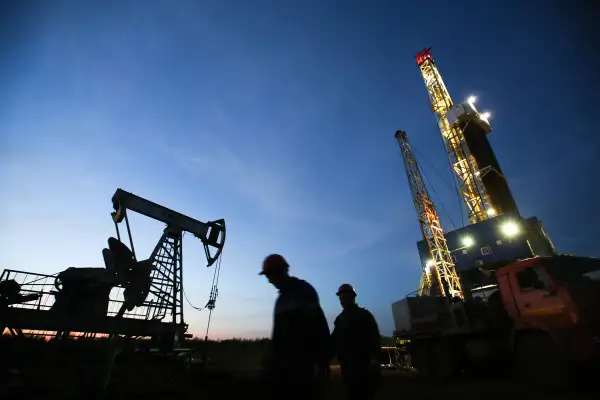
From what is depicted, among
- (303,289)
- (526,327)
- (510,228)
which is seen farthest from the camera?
(510,228)

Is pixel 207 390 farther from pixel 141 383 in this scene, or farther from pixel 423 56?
pixel 423 56

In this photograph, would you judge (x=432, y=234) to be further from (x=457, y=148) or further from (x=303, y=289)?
(x=303, y=289)

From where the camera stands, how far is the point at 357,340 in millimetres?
3537

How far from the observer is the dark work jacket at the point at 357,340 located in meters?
3.37

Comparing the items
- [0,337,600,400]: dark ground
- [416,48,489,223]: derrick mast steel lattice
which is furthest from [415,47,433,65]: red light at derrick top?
[0,337,600,400]: dark ground

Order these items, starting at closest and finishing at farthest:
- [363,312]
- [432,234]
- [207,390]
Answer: [363,312], [207,390], [432,234]

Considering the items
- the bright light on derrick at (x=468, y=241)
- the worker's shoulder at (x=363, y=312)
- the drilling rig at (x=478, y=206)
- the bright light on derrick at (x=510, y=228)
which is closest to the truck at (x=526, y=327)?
the worker's shoulder at (x=363, y=312)

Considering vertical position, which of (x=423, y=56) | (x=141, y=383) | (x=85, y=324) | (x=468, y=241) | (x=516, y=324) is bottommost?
(x=141, y=383)

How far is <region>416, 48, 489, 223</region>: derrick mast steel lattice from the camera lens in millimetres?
29414

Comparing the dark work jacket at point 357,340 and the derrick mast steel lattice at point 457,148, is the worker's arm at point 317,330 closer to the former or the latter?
the dark work jacket at point 357,340

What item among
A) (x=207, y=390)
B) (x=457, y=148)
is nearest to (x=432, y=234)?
(x=457, y=148)

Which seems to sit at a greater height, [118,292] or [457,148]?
[457,148]

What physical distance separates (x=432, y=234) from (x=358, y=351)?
2954 cm

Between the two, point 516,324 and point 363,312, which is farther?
point 516,324
